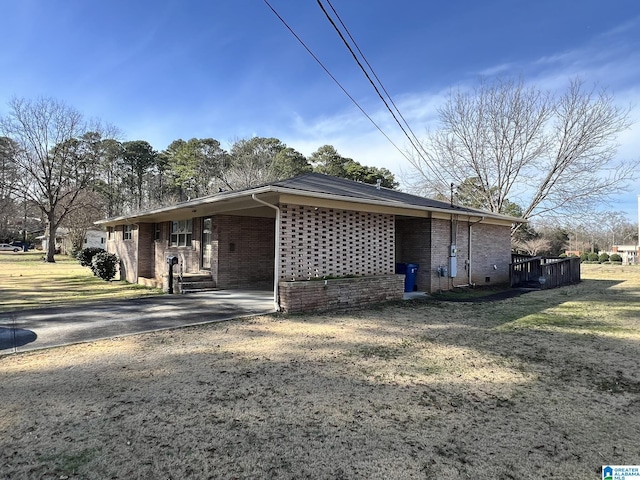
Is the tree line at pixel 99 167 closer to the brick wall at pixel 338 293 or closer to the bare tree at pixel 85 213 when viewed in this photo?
the bare tree at pixel 85 213

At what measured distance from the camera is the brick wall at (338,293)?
7945 mm

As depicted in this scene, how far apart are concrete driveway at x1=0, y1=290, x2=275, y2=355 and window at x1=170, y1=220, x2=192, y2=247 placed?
152 inches

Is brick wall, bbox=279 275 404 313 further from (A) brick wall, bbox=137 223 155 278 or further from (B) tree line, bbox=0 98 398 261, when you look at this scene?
(B) tree line, bbox=0 98 398 261

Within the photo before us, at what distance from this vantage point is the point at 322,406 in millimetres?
3486

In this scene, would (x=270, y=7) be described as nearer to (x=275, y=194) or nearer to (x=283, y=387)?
(x=275, y=194)

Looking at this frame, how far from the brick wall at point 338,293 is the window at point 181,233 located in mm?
7022

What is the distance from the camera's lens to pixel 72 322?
6922 mm

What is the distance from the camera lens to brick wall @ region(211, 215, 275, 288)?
11.6 m

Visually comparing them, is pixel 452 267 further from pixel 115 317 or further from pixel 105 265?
pixel 105 265

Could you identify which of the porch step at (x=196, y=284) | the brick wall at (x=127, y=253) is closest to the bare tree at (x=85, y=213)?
the brick wall at (x=127, y=253)

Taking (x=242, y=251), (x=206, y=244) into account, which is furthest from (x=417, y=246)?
(x=206, y=244)

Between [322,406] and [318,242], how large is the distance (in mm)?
5446

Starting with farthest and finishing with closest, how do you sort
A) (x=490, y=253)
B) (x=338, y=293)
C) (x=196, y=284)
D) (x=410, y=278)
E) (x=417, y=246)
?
(x=490, y=253), (x=417, y=246), (x=410, y=278), (x=196, y=284), (x=338, y=293)

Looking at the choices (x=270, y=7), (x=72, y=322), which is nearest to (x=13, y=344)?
(x=72, y=322)
